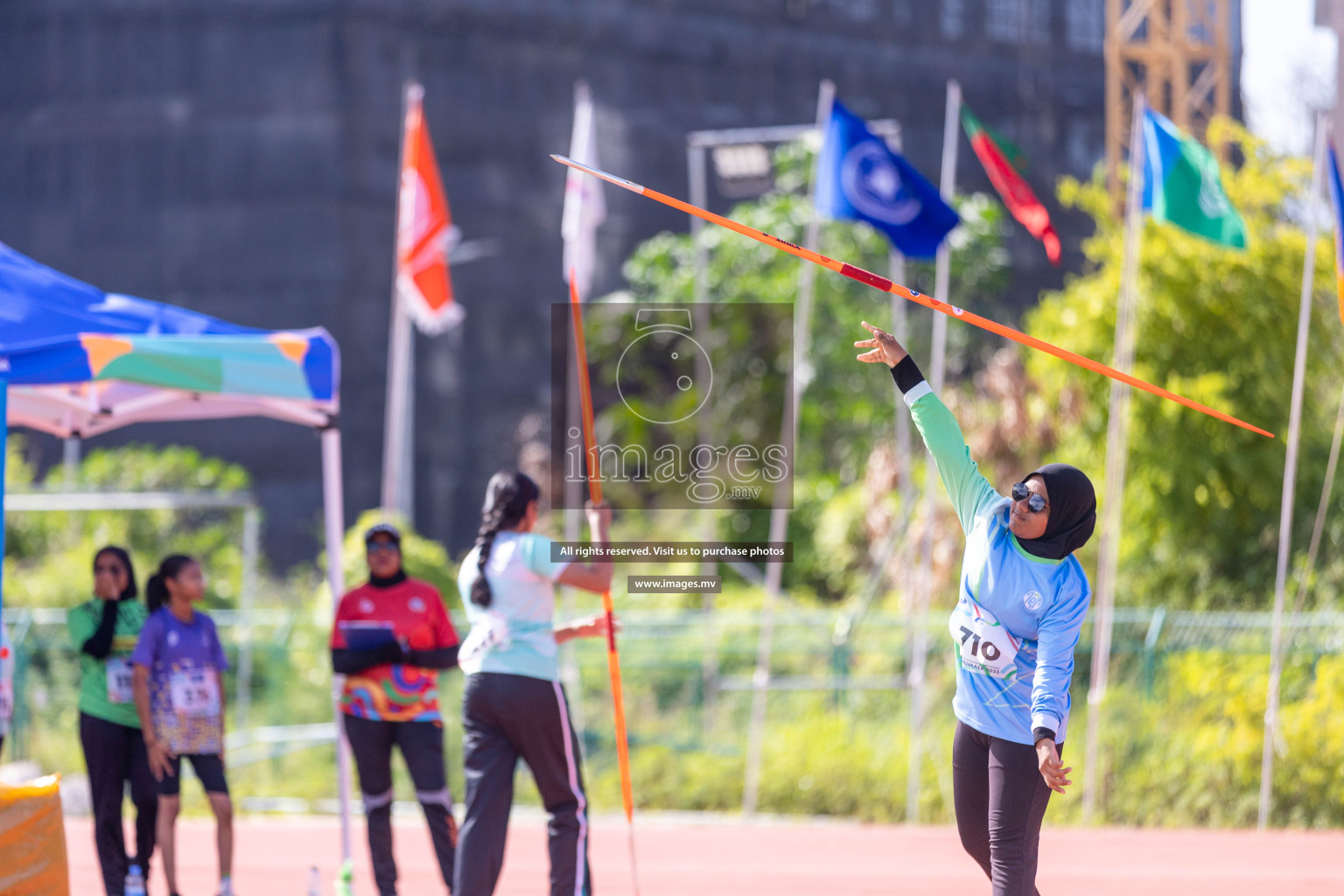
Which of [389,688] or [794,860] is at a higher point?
[389,688]

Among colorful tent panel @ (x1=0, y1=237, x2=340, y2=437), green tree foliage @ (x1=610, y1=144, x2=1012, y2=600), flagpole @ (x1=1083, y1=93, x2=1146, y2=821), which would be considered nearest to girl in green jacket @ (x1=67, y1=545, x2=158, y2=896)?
colorful tent panel @ (x1=0, y1=237, x2=340, y2=437)

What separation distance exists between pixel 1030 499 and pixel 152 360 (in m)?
4.05

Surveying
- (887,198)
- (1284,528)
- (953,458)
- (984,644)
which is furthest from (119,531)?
(984,644)

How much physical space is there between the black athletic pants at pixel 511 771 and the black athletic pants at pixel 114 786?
2188mm

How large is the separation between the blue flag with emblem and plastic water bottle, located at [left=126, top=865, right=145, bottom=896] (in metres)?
6.45

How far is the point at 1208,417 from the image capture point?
13742mm

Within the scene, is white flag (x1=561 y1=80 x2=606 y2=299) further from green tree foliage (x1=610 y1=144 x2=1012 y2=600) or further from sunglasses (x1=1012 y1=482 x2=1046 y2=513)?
sunglasses (x1=1012 y1=482 x2=1046 y2=513)

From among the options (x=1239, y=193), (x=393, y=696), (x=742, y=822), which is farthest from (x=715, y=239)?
(x=393, y=696)

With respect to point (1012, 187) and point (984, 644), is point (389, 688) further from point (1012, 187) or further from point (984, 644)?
point (1012, 187)

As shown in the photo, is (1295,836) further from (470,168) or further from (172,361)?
(470,168)

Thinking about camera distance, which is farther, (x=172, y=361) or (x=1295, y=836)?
(x=1295, y=836)

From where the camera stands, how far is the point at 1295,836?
1040 centimetres

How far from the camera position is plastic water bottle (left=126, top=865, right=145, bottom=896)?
7281mm

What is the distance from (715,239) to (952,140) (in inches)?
484
